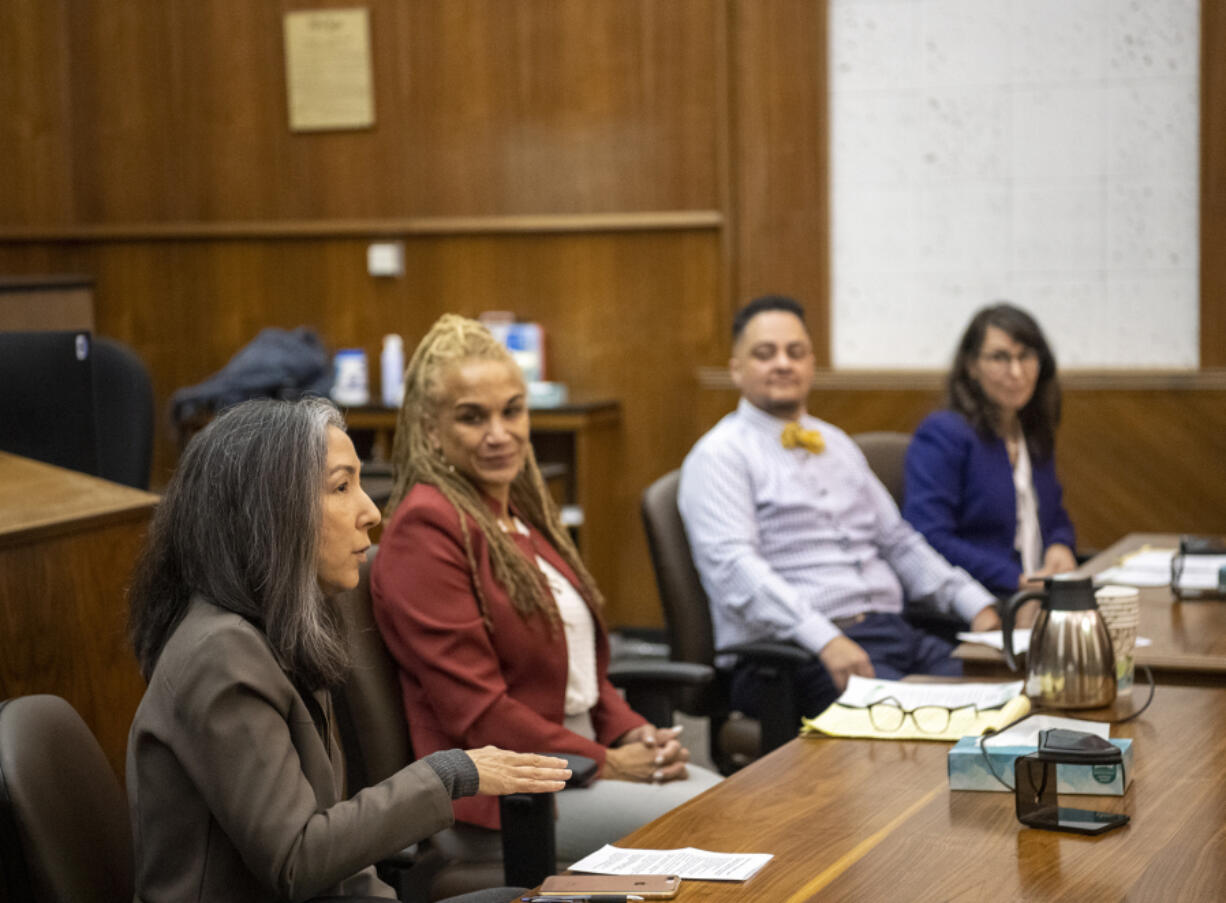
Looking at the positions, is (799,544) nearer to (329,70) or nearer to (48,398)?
(48,398)

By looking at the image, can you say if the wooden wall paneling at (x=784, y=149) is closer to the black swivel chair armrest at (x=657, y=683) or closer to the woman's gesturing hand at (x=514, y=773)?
the black swivel chair armrest at (x=657, y=683)

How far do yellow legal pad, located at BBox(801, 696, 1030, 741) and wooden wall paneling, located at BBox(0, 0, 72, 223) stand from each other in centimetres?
544

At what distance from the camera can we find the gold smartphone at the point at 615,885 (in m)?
1.59

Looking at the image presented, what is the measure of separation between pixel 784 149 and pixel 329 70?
6.44 feet

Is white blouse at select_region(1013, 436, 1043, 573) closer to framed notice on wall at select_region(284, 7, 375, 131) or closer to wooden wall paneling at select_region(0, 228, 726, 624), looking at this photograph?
wooden wall paneling at select_region(0, 228, 726, 624)

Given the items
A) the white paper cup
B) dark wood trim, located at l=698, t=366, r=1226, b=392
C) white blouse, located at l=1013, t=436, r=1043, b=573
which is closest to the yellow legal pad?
the white paper cup

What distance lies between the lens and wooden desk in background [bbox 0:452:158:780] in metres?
2.28

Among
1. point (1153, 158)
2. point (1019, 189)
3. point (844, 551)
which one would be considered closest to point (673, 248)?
point (1019, 189)

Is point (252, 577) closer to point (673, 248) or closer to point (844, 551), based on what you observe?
point (844, 551)

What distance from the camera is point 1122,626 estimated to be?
2.43 meters

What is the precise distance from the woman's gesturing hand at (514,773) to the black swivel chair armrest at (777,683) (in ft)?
3.98

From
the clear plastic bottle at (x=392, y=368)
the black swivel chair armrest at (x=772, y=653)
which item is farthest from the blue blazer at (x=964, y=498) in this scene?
the clear plastic bottle at (x=392, y=368)

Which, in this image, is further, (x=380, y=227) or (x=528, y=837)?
(x=380, y=227)

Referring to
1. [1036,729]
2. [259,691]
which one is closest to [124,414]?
[259,691]
